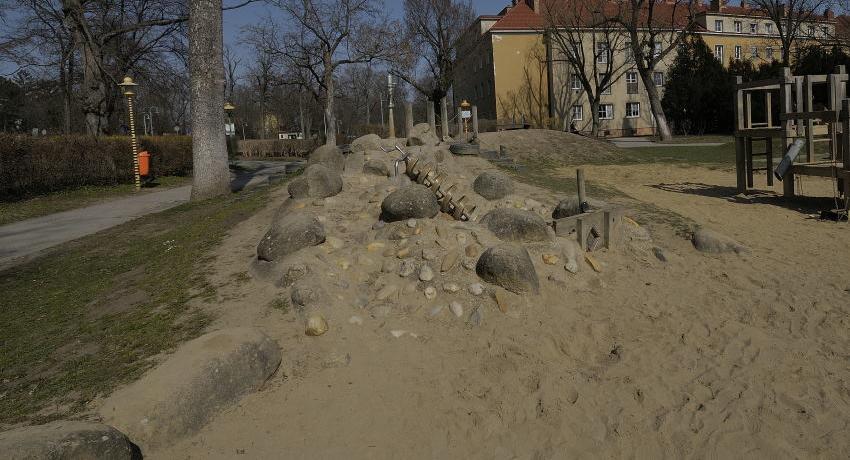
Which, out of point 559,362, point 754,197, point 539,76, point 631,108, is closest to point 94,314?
point 559,362

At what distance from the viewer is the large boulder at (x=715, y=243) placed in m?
7.54

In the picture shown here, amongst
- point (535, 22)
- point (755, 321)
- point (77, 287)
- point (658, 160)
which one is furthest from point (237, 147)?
point (755, 321)

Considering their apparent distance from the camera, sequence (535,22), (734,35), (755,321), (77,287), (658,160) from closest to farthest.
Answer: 1. (755,321)
2. (77,287)
3. (658,160)
4. (535,22)
5. (734,35)

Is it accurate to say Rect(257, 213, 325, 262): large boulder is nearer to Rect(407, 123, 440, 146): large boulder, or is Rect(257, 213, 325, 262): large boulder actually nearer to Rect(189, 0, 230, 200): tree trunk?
Rect(407, 123, 440, 146): large boulder

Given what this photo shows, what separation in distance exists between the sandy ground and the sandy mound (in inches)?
482

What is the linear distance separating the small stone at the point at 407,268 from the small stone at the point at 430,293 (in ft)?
1.08

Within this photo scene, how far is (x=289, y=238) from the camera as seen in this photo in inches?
259

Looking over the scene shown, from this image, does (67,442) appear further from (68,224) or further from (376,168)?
(68,224)

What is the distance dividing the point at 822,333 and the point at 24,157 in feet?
60.5

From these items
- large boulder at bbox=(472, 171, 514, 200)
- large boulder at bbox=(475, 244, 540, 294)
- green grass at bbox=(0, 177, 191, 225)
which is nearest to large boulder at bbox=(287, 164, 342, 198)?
large boulder at bbox=(472, 171, 514, 200)

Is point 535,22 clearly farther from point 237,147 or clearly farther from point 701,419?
point 701,419

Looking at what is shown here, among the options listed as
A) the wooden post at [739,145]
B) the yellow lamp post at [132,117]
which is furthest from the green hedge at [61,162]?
the wooden post at [739,145]

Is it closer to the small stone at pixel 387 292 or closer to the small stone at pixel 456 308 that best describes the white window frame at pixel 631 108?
the small stone at pixel 387 292

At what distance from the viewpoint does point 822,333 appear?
211 inches
